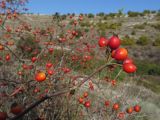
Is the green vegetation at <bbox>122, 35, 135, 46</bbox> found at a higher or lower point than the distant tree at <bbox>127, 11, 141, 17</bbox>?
lower

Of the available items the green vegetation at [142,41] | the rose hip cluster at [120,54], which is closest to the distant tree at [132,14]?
the green vegetation at [142,41]

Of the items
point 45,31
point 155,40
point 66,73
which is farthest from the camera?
point 155,40

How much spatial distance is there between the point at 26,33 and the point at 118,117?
441cm

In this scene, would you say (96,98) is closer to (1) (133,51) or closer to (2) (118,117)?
(2) (118,117)

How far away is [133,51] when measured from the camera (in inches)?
1137

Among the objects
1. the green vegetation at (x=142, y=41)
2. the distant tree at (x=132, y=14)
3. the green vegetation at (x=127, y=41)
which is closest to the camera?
the green vegetation at (x=127, y=41)

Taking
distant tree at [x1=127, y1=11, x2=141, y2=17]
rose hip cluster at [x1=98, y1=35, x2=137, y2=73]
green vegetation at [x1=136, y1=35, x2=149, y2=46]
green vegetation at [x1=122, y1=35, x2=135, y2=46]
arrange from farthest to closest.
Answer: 1. distant tree at [x1=127, y1=11, x2=141, y2=17]
2. green vegetation at [x1=136, y1=35, x2=149, y2=46]
3. green vegetation at [x1=122, y1=35, x2=135, y2=46]
4. rose hip cluster at [x1=98, y1=35, x2=137, y2=73]

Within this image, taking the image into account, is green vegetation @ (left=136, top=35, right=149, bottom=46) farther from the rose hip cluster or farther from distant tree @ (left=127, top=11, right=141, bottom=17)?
the rose hip cluster

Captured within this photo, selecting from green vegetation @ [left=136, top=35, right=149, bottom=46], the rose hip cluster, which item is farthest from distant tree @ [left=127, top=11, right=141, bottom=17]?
the rose hip cluster

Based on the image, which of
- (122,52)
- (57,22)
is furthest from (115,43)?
(57,22)

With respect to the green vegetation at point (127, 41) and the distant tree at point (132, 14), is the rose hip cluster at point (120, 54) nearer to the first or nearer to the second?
the green vegetation at point (127, 41)

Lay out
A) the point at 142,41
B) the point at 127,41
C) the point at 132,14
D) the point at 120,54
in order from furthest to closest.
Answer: the point at 132,14, the point at 142,41, the point at 127,41, the point at 120,54

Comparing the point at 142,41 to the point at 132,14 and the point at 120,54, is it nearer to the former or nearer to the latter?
the point at 132,14

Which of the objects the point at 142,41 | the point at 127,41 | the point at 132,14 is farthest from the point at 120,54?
the point at 132,14
